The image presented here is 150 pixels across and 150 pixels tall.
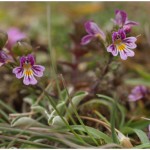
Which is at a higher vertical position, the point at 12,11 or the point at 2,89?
the point at 12,11

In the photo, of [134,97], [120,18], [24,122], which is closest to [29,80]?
[24,122]

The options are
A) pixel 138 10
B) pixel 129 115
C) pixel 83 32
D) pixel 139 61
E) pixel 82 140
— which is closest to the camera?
pixel 82 140

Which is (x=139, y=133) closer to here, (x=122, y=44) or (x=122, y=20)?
(x=122, y=44)

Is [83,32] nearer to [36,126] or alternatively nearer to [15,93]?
[15,93]

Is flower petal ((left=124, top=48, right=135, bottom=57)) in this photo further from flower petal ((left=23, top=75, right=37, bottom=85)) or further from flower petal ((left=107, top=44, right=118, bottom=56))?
flower petal ((left=23, top=75, right=37, bottom=85))

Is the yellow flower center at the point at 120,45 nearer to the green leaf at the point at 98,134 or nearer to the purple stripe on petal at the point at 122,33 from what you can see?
the purple stripe on petal at the point at 122,33

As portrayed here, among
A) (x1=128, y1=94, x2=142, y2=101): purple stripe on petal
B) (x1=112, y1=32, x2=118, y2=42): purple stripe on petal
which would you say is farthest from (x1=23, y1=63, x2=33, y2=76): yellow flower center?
(x1=128, y1=94, x2=142, y2=101): purple stripe on petal

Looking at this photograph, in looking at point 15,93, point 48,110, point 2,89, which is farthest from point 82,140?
point 2,89
